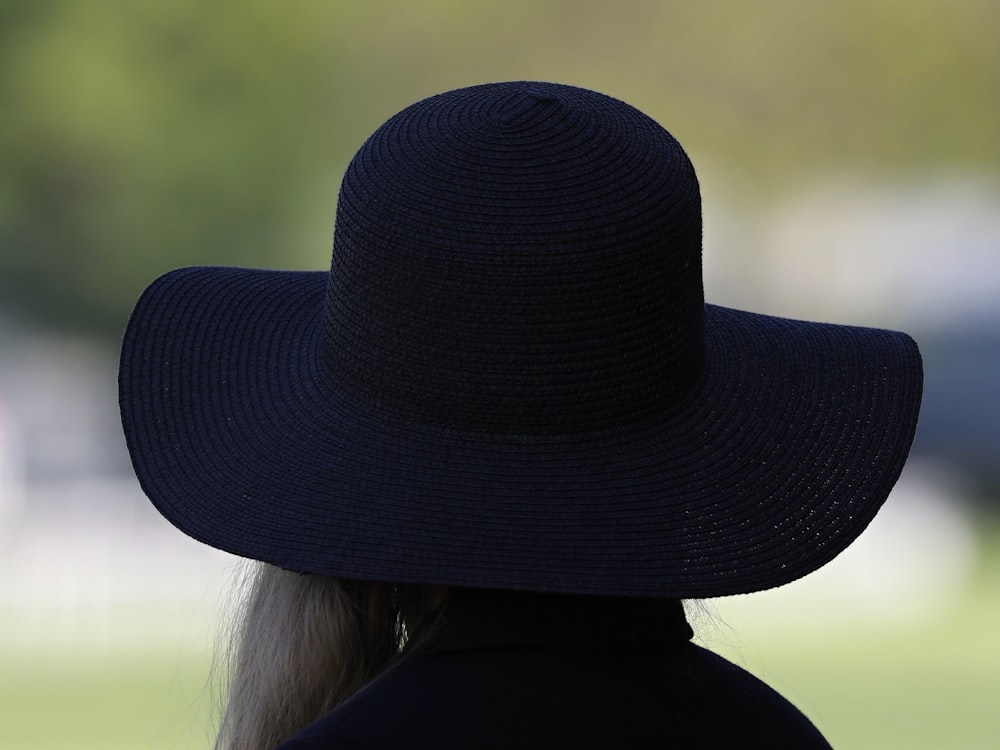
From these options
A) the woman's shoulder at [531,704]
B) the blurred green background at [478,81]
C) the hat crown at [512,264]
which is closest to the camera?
the woman's shoulder at [531,704]

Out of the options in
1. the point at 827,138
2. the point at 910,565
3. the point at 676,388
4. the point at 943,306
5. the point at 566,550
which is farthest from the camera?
the point at 827,138

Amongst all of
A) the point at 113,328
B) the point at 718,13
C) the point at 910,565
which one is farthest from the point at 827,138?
the point at 113,328

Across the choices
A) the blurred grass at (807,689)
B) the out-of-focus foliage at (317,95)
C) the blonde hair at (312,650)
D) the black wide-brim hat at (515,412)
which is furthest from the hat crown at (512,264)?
the out-of-focus foliage at (317,95)

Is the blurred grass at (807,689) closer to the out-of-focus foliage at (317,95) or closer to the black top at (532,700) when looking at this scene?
the black top at (532,700)

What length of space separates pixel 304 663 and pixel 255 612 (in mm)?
64

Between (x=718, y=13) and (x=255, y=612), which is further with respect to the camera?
(x=718, y=13)

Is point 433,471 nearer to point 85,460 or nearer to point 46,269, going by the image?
point 85,460

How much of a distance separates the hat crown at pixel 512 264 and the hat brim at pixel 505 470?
0.02 meters

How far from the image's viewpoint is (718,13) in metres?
11.2

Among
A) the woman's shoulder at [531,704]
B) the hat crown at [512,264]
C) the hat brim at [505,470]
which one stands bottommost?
the woman's shoulder at [531,704]

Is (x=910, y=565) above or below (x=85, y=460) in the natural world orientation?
below

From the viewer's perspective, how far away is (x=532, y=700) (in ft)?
2.44

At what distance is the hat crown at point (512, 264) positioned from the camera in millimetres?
825

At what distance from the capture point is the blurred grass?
15.3 ft
